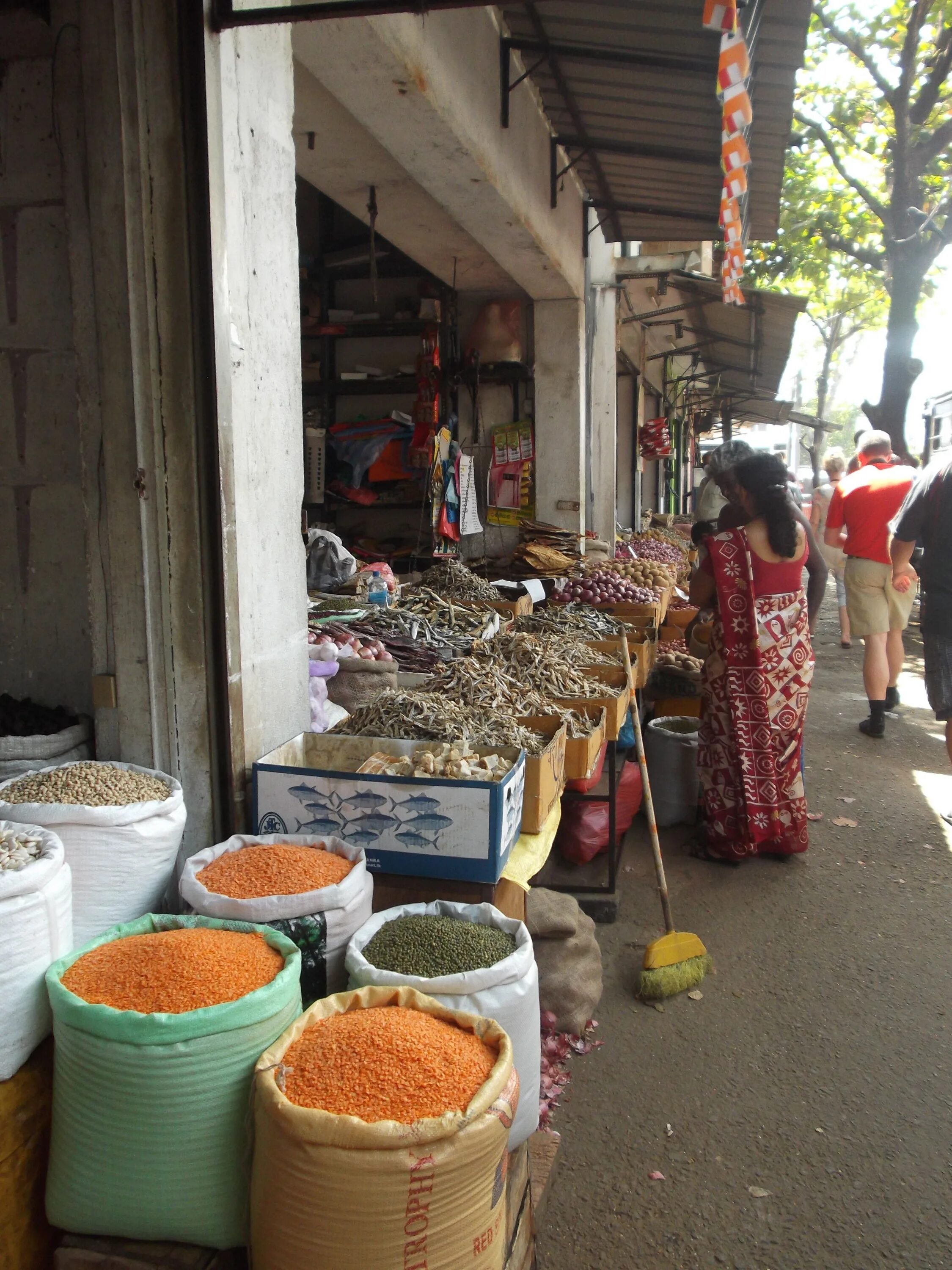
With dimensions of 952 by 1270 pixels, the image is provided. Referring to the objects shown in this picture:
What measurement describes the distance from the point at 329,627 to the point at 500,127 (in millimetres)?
3341

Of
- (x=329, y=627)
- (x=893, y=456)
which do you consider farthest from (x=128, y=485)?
(x=893, y=456)

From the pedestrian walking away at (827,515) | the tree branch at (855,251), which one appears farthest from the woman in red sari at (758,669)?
the tree branch at (855,251)

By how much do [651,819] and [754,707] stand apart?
1088 millimetres

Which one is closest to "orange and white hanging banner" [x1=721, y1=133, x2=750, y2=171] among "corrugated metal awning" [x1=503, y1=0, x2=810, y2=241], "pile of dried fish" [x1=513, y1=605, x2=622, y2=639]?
"corrugated metal awning" [x1=503, y1=0, x2=810, y2=241]

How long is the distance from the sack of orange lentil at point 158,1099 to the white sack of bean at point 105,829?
0.37 m

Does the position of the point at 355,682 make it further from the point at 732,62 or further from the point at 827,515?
the point at 827,515

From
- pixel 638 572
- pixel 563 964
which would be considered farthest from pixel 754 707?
pixel 638 572

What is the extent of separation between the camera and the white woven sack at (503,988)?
206 cm

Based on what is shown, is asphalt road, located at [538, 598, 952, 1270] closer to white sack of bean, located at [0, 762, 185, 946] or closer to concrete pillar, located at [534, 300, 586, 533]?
white sack of bean, located at [0, 762, 185, 946]

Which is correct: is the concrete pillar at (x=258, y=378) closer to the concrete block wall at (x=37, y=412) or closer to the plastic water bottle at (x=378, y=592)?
the concrete block wall at (x=37, y=412)

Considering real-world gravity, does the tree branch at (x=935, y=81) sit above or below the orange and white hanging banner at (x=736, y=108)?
above

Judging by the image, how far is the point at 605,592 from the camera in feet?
22.7

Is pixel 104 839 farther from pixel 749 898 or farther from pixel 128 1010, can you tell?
pixel 749 898

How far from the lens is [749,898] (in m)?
4.65
